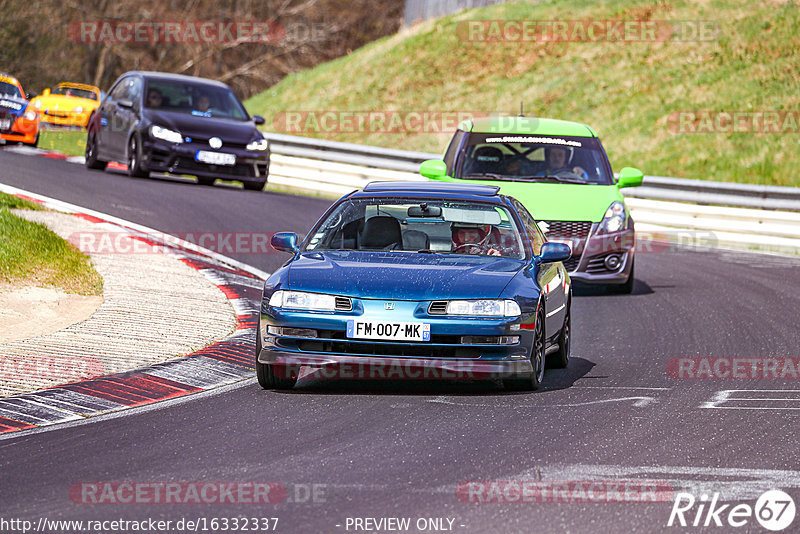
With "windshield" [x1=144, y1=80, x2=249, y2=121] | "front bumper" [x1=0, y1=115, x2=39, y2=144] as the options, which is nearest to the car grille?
"windshield" [x1=144, y1=80, x2=249, y2=121]

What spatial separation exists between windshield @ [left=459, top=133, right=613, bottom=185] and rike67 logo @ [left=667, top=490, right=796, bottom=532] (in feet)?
28.8

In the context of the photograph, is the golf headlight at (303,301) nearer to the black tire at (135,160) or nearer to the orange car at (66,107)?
the black tire at (135,160)

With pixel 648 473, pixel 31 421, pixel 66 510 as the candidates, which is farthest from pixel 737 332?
pixel 66 510

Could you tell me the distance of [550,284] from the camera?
938 centimetres

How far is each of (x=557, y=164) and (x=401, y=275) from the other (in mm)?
6779

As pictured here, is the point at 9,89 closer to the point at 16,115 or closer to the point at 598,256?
the point at 16,115

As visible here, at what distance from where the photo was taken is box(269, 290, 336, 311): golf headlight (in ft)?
27.1

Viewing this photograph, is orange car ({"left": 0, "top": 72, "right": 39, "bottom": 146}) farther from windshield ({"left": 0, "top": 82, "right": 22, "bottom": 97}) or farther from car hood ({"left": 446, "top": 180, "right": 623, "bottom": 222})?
car hood ({"left": 446, "top": 180, "right": 623, "bottom": 222})

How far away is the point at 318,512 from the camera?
566 centimetres

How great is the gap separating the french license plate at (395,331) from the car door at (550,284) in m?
1.11

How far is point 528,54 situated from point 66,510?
3117cm

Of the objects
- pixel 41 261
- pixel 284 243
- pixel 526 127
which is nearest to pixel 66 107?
pixel 526 127

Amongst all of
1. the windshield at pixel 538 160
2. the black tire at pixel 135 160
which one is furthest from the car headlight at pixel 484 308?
the black tire at pixel 135 160

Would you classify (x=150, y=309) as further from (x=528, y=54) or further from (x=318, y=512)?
(x=528, y=54)
